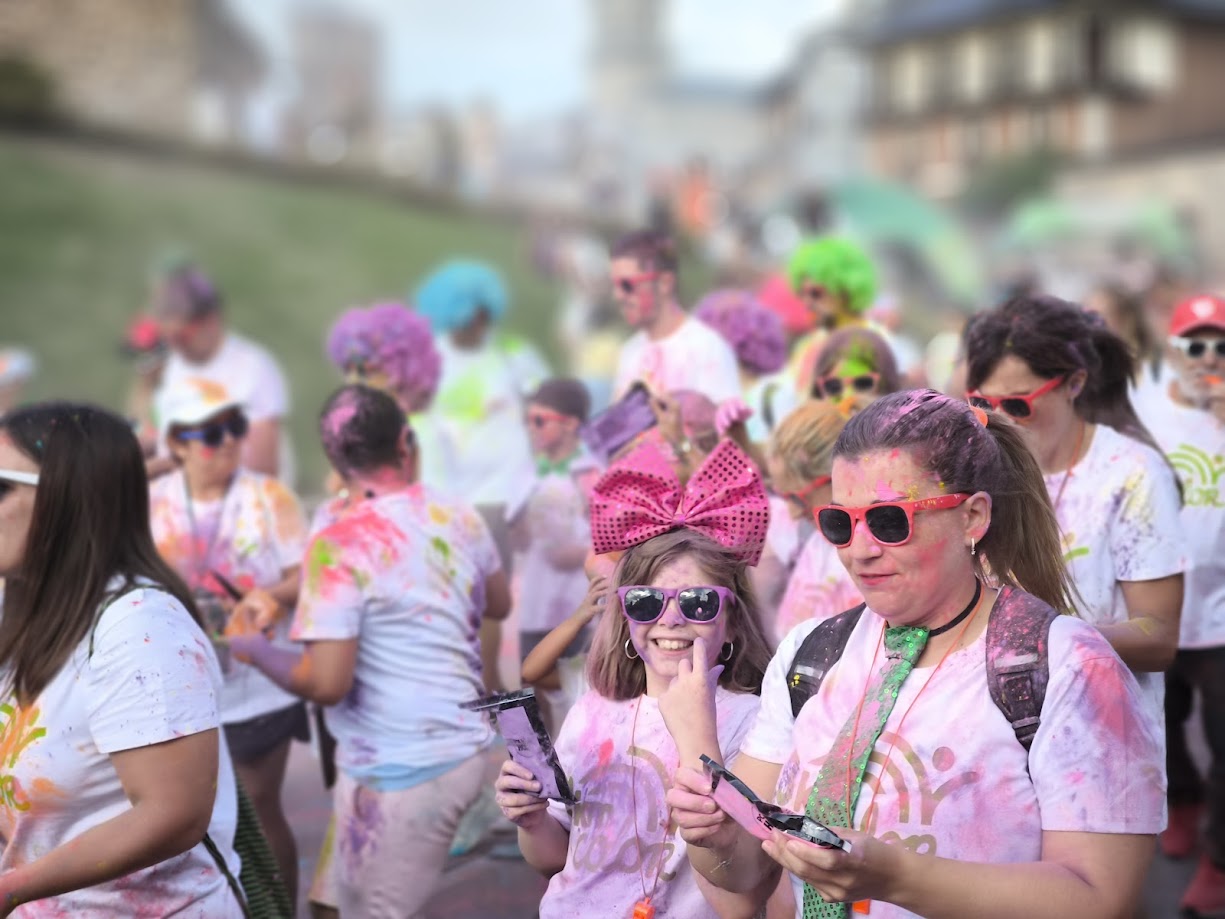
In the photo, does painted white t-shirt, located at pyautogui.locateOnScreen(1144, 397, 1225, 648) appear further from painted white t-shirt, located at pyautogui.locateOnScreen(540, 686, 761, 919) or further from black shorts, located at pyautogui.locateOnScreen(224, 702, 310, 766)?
black shorts, located at pyautogui.locateOnScreen(224, 702, 310, 766)

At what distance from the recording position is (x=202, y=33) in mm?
31656

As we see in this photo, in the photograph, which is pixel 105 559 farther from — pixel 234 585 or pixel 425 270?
pixel 425 270

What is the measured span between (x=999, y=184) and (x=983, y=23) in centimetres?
991

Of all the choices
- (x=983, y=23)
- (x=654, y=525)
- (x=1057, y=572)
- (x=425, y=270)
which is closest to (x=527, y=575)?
(x=654, y=525)

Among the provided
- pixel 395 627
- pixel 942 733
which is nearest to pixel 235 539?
pixel 395 627

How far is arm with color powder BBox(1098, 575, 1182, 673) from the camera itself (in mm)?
3148

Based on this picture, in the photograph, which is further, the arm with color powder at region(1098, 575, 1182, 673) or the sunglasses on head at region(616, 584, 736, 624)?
the arm with color powder at region(1098, 575, 1182, 673)

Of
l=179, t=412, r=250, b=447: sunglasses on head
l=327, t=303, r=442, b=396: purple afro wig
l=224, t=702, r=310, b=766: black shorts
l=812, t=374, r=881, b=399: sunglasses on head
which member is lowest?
l=224, t=702, r=310, b=766: black shorts

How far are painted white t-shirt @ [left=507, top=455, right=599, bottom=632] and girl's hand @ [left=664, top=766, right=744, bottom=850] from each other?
85.4 inches

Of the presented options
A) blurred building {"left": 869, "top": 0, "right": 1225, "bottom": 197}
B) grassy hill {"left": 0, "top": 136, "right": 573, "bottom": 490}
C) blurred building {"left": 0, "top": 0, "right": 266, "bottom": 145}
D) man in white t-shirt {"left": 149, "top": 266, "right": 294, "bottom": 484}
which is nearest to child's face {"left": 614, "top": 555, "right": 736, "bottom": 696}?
man in white t-shirt {"left": 149, "top": 266, "right": 294, "bottom": 484}

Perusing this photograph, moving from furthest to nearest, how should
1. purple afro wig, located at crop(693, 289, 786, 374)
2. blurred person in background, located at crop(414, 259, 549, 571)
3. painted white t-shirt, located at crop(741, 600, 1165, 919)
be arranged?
blurred person in background, located at crop(414, 259, 549, 571), purple afro wig, located at crop(693, 289, 786, 374), painted white t-shirt, located at crop(741, 600, 1165, 919)

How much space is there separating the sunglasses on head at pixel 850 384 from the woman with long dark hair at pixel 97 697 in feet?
7.67

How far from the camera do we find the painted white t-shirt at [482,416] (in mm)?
5969

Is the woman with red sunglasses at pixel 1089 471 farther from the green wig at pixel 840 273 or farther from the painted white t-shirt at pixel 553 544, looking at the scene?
the green wig at pixel 840 273
